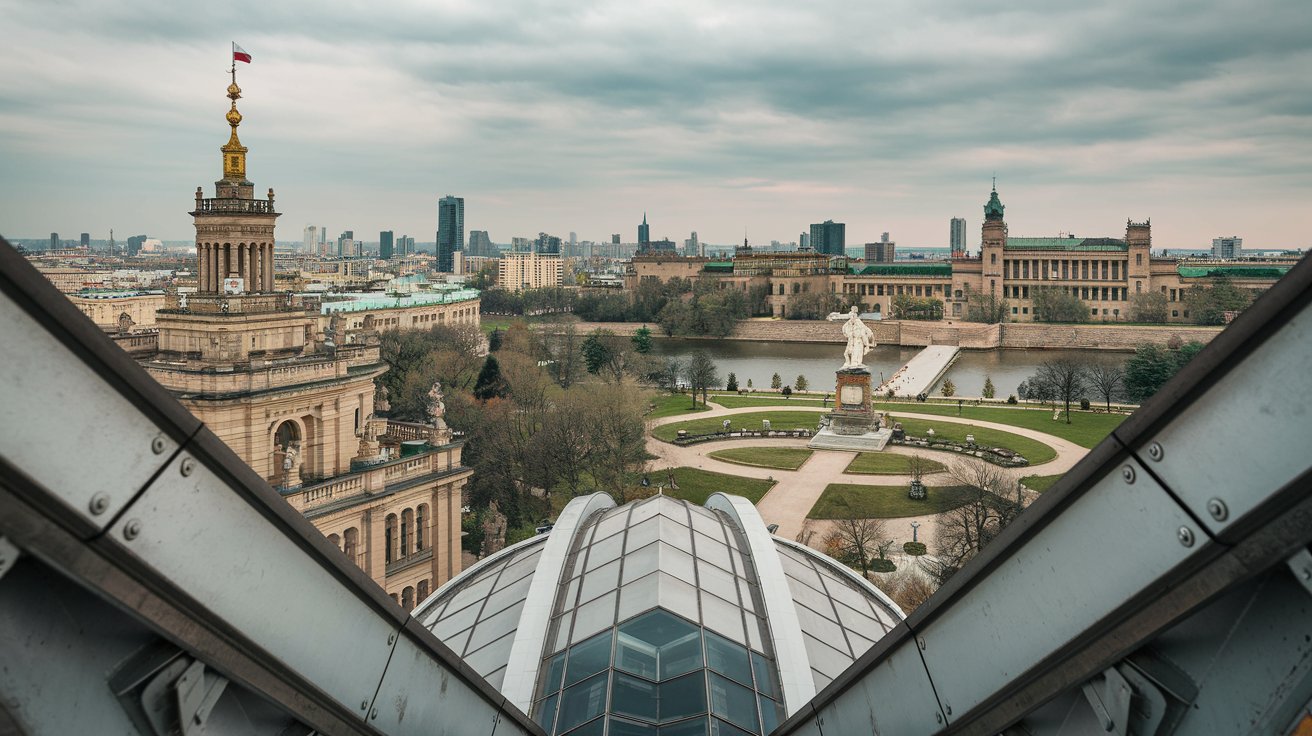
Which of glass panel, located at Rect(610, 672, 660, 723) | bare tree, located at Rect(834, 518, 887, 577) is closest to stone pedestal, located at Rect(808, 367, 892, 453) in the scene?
bare tree, located at Rect(834, 518, 887, 577)

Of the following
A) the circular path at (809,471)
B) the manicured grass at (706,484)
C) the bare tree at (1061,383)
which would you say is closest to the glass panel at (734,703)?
the circular path at (809,471)

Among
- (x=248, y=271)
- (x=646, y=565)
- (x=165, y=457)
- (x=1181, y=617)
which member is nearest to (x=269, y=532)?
(x=165, y=457)

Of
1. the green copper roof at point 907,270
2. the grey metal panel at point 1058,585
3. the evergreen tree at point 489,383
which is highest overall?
the green copper roof at point 907,270

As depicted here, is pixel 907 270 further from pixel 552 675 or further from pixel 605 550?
pixel 552 675

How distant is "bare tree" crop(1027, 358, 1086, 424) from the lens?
52.8m

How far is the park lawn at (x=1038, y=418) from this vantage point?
45.3m

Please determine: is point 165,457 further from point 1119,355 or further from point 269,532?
point 1119,355

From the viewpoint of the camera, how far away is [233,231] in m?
26.7

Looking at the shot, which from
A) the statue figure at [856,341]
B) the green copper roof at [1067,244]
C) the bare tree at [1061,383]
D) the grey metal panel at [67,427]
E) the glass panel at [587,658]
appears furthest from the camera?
the green copper roof at [1067,244]

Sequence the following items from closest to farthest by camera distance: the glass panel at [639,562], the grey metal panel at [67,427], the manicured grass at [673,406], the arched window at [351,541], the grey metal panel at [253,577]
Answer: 1. the grey metal panel at [67,427]
2. the grey metal panel at [253,577]
3. the glass panel at [639,562]
4. the arched window at [351,541]
5. the manicured grass at [673,406]

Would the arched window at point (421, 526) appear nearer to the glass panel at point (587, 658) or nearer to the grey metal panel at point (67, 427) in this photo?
the glass panel at point (587, 658)

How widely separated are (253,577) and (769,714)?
4547 mm

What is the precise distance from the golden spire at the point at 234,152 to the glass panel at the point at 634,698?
77.7ft

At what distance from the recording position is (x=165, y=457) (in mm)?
2092
